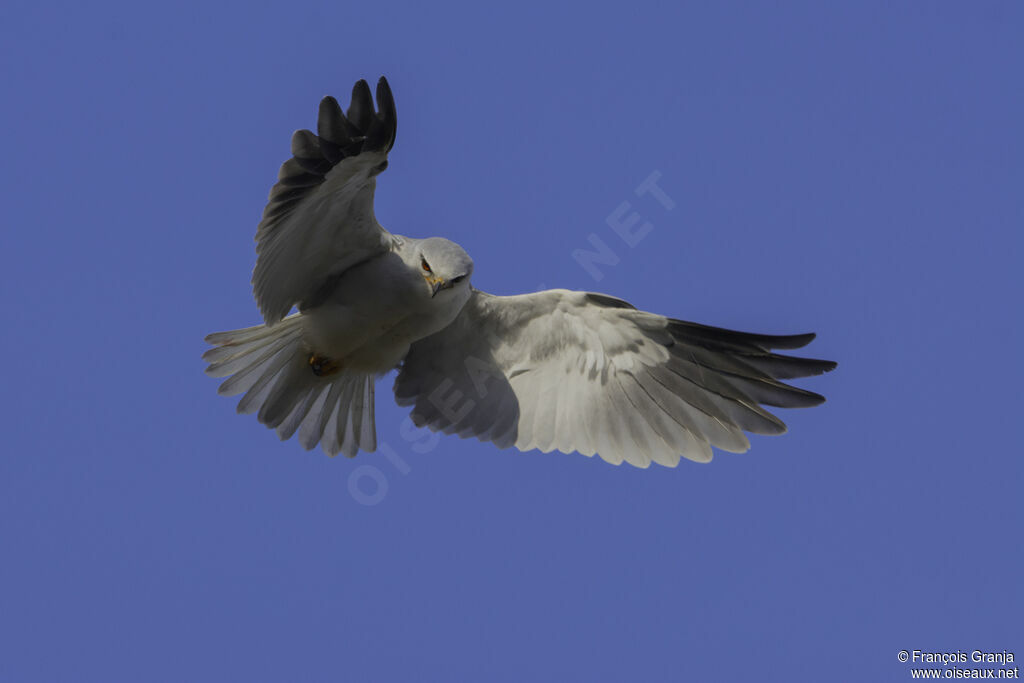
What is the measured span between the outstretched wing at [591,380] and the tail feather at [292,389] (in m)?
0.35

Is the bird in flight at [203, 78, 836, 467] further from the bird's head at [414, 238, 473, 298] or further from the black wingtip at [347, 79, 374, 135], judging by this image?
the black wingtip at [347, 79, 374, 135]

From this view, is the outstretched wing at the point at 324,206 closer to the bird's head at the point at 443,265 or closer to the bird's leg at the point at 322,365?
the bird's head at the point at 443,265

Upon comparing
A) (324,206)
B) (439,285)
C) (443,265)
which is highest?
(324,206)

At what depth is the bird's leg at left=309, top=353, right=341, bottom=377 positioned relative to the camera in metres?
7.06

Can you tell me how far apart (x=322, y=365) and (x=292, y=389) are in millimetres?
309

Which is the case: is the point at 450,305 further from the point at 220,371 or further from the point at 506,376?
the point at 220,371

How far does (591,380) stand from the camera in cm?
718

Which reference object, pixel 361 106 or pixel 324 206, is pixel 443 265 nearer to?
pixel 324 206

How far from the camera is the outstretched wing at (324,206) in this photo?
553 centimetres

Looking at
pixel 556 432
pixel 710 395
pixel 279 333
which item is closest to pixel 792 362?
pixel 710 395

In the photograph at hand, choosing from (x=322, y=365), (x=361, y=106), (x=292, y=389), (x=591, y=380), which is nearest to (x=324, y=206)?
(x=361, y=106)

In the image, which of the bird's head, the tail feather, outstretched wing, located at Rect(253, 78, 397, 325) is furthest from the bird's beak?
the tail feather

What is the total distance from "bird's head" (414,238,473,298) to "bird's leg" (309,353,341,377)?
1.10m

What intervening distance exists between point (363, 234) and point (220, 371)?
1581 millimetres
